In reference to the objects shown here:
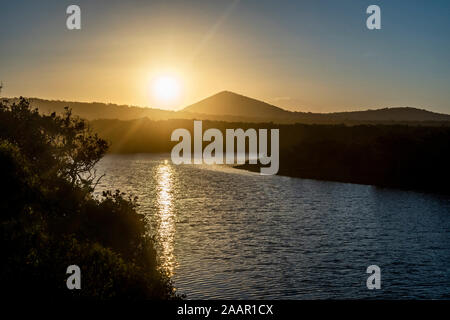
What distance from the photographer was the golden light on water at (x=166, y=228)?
49088mm

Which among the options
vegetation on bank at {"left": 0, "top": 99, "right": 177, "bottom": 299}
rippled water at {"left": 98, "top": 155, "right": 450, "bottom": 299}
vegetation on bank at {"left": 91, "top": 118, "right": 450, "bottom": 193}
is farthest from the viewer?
vegetation on bank at {"left": 91, "top": 118, "right": 450, "bottom": 193}

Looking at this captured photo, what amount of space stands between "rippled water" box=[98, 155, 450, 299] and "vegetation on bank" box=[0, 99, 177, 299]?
7.63m

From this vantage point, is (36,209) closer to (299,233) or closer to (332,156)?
(299,233)

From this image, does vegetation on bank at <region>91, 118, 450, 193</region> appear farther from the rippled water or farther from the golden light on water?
the golden light on water

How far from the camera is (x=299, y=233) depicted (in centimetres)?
6488

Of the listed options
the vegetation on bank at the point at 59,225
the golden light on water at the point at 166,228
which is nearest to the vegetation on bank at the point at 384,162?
the golden light on water at the point at 166,228

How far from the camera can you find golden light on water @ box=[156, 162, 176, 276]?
161 feet

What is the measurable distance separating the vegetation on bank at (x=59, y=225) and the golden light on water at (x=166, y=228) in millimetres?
6628

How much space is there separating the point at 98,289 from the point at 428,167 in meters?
122

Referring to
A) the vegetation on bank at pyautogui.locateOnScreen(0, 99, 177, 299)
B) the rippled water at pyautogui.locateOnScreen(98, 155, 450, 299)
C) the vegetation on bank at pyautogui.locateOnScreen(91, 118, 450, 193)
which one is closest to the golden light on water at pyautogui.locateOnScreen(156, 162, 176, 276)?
the rippled water at pyautogui.locateOnScreen(98, 155, 450, 299)

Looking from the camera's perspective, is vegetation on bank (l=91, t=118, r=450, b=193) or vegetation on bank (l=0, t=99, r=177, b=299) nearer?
vegetation on bank (l=0, t=99, r=177, b=299)
